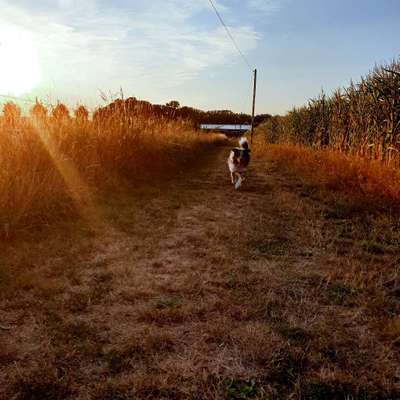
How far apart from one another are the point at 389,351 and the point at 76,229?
11.7 feet

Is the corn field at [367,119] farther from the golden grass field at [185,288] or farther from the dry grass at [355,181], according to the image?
the golden grass field at [185,288]

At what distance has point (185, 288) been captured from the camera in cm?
295

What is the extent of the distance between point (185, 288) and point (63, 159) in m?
4.07

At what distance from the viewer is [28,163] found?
5.28 m

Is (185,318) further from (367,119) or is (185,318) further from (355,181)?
(367,119)

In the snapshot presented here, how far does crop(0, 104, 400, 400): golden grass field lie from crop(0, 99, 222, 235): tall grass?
0.03 meters

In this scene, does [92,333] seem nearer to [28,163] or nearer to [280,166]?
[28,163]

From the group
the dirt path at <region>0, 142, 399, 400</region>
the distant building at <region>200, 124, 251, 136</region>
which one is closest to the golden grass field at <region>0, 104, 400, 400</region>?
the dirt path at <region>0, 142, 399, 400</region>

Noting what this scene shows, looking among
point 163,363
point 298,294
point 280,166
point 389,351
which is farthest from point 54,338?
point 280,166

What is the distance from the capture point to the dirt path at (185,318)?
6.05ft

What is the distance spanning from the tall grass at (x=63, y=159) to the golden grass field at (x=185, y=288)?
0.10 feet

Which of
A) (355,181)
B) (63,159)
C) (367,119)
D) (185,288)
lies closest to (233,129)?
(367,119)

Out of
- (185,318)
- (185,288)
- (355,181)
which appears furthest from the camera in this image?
(355,181)

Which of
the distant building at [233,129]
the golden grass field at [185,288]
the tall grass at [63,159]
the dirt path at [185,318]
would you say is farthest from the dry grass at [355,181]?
the distant building at [233,129]
